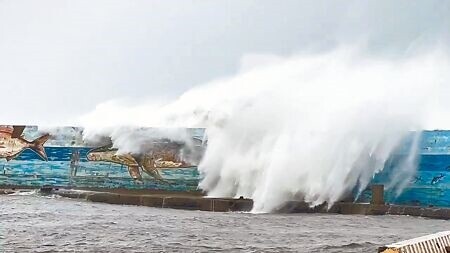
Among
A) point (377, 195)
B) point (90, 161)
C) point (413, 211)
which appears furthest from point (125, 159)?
point (413, 211)

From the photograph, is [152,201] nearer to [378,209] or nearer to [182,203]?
[182,203]

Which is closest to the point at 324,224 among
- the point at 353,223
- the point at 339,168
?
the point at 353,223

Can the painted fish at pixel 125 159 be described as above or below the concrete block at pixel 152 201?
above

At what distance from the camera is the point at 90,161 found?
109 ft

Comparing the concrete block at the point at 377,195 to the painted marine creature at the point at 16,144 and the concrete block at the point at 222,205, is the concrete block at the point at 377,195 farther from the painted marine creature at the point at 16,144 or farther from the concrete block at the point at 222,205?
the painted marine creature at the point at 16,144

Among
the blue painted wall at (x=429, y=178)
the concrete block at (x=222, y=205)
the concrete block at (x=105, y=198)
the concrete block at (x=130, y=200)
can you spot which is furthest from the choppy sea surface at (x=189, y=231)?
the concrete block at (x=105, y=198)

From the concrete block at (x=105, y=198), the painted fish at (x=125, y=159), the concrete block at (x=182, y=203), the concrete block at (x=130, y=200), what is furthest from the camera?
the painted fish at (x=125, y=159)

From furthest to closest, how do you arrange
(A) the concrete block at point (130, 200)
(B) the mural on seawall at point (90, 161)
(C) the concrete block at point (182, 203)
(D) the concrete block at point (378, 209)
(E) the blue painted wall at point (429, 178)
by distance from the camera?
(B) the mural on seawall at point (90, 161) → (A) the concrete block at point (130, 200) → (C) the concrete block at point (182, 203) → (E) the blue painted wall at point (429, 178) → (D) the concrete block at point (378, 209)

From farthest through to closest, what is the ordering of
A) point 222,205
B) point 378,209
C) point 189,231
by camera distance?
point 222,205
point 378,209
point 189,231

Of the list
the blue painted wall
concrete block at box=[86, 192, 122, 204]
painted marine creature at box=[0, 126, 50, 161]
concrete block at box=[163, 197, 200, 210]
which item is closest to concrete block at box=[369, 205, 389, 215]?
the blue painted wall

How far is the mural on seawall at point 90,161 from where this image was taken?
104 feet

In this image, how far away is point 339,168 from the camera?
27.2 m

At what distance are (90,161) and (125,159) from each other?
1.69 meters

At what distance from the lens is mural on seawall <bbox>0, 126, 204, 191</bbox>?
31.7 metres
